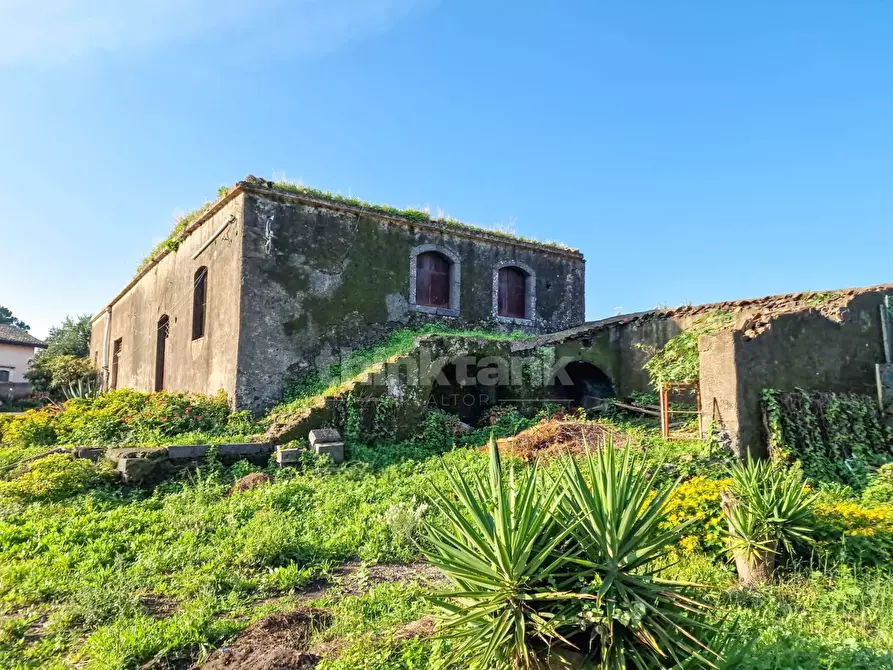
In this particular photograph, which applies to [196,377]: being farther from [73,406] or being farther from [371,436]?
[371,436]

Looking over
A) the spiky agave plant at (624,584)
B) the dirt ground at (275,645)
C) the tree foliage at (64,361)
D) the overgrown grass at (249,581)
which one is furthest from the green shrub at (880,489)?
the tree foliage at (64,361)

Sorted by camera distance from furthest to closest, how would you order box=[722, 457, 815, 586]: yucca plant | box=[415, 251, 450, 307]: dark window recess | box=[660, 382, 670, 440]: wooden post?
box=[415, 251, 450, 307]: dark window recess, box=[660, 382, 670, 440]: wooden post, box=[722, 457, 815, 586]: yucca plant

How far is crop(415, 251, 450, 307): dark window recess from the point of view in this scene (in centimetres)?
1427

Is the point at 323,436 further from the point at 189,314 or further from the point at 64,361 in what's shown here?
the point at 64,361

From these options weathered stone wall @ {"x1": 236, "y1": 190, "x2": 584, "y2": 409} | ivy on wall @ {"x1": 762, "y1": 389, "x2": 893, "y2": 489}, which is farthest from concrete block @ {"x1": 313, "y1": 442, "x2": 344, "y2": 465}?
ivy on wall @ {"x1": 762, "y1": 389, "x2": 893, "y2": 489}

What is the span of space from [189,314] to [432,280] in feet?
20.9

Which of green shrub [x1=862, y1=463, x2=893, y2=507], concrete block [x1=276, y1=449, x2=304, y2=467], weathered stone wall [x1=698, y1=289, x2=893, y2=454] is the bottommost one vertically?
green shrub [x1=862, y1=463, x2=893, y2=507]

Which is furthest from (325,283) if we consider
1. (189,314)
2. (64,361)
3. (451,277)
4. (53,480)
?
(64,361)

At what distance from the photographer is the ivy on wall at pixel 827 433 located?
781cm

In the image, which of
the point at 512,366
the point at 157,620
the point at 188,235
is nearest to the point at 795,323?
the point at 512,366

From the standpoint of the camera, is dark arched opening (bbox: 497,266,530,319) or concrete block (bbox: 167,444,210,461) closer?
concrete block (bbox: 167,444,210,461)

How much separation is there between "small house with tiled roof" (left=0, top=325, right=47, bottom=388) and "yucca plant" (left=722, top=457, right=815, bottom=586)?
3932 cm

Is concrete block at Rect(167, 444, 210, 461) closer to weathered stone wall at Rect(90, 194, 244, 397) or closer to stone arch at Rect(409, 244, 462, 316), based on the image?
weathered stone wall at Rect(90, 194, 244, 397)

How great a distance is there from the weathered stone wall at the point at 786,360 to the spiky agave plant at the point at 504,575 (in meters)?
6.16
